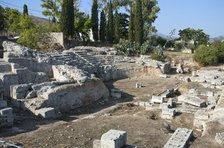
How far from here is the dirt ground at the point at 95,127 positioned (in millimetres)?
10664

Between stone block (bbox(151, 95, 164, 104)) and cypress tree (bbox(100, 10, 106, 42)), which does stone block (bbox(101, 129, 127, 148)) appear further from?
cypress tree (bbox(100, 10, 106, 42))

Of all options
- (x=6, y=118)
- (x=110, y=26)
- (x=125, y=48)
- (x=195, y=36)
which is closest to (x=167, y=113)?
(x=6, y=118)

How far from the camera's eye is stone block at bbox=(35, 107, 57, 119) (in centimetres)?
1377

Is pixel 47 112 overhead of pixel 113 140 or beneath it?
beneath

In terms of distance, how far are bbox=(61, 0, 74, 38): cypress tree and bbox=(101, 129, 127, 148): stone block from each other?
26.3 meters

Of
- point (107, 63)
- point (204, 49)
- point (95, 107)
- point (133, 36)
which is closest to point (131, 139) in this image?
point (95, 107)

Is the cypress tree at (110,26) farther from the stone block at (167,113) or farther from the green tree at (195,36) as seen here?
the stone block at (167,113)

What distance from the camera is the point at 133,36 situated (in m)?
38.8

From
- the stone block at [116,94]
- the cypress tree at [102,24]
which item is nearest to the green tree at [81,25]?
the cypress tree at [102,24]

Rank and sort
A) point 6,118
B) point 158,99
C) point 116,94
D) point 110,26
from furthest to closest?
point 110,26 < point 116,94 < point 158,99 < point 6,118

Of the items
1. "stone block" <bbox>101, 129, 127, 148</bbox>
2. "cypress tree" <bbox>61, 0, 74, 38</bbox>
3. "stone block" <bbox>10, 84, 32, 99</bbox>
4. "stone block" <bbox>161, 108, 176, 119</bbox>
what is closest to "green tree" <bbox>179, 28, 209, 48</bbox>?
"cypress tree" <bbox>61, 0, 74, 38</bbox>

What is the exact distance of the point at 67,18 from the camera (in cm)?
3409

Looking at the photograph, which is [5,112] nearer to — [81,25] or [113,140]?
[113,140]

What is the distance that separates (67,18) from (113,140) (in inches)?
1062
